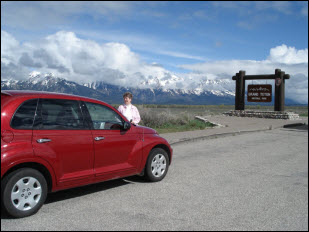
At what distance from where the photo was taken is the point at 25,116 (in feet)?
15.0

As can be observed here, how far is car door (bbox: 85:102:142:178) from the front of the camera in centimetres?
542

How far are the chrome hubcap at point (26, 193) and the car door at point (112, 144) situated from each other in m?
1.02

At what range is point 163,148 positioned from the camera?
6812 mm

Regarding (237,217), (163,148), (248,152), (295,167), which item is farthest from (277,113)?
(237,217)

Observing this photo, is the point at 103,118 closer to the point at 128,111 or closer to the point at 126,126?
the point at 126,126

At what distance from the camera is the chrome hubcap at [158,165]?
649cm

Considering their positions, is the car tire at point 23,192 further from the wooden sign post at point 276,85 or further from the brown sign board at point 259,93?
the brown sign board at point 259,93

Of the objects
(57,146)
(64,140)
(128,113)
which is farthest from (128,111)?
(57,146)

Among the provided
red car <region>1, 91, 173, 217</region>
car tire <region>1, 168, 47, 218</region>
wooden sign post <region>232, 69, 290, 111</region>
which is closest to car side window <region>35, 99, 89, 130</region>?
red car <region>1, 91, 173, 217</region>

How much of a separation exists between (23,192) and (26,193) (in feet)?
0.15

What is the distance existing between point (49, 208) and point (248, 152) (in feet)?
22.9

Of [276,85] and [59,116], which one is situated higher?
[276,85]

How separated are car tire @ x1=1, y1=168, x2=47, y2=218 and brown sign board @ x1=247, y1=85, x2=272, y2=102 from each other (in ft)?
89.6

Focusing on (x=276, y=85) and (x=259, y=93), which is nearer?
(x=276, y=85)
